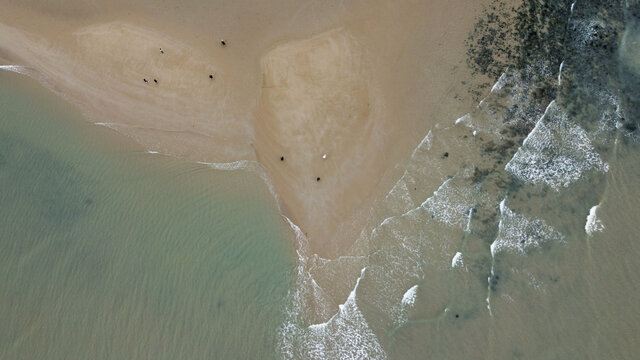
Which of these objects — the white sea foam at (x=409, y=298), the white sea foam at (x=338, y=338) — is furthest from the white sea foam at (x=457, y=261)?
the white sea foam at (x=338, y=338)

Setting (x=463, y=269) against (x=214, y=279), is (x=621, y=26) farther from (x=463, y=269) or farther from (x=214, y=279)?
(x=214, y=279)

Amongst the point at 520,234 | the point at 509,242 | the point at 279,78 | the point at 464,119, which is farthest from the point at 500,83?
the point at 279,78

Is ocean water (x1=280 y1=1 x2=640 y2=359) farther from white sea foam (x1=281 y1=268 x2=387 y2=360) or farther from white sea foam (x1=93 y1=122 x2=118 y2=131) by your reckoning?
white sea foam (x1=93 y1=122 x2=118 y2=131)

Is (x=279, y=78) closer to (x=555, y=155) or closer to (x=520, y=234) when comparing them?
(x=520, y=234)

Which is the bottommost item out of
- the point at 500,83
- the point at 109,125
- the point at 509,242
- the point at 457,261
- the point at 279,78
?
the point at 109,125

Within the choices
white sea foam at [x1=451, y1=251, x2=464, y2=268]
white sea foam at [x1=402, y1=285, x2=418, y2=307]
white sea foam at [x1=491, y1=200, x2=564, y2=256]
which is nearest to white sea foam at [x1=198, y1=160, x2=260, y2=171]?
white sea foam at [x1=402, y1=285, x2=418, y2=307]

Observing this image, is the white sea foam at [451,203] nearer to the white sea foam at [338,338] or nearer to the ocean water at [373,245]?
the ocean water at [373,245]
